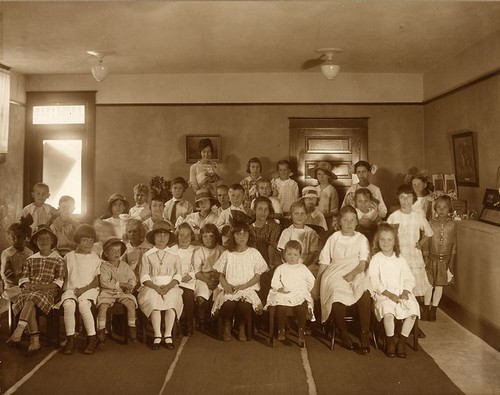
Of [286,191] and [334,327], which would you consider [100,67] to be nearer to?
[286,191]

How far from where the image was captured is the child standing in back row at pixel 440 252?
19.1 feet

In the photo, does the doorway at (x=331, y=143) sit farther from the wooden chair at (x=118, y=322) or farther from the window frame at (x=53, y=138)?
the wooden chair at (x=118, y=322)

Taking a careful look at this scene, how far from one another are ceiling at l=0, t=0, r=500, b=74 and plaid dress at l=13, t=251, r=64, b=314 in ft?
7.74

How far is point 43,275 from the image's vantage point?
16.4 ft

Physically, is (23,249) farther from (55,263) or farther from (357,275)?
(357,275)

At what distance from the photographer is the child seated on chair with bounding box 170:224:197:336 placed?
5254 millimetres

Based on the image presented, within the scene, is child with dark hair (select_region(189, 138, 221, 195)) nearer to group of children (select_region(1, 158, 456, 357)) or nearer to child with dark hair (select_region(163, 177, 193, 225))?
child with dark hair (select_region(163, 177, 193, 225))

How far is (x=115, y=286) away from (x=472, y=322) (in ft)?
11.6

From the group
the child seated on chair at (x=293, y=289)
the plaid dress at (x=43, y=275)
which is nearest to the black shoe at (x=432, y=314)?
the child seated on chair at (x=293, y=289)

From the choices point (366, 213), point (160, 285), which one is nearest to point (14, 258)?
point (160, 285)

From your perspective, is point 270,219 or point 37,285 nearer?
point 37,285

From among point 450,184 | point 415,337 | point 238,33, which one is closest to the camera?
point 415,337

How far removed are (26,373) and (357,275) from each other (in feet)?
9.48

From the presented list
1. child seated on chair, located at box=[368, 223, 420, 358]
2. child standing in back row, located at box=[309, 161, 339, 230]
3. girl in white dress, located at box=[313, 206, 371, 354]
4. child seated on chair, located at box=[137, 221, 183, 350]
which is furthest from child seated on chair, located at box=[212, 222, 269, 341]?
child standing in back row, located at box=[309, 161, 339, 230]
